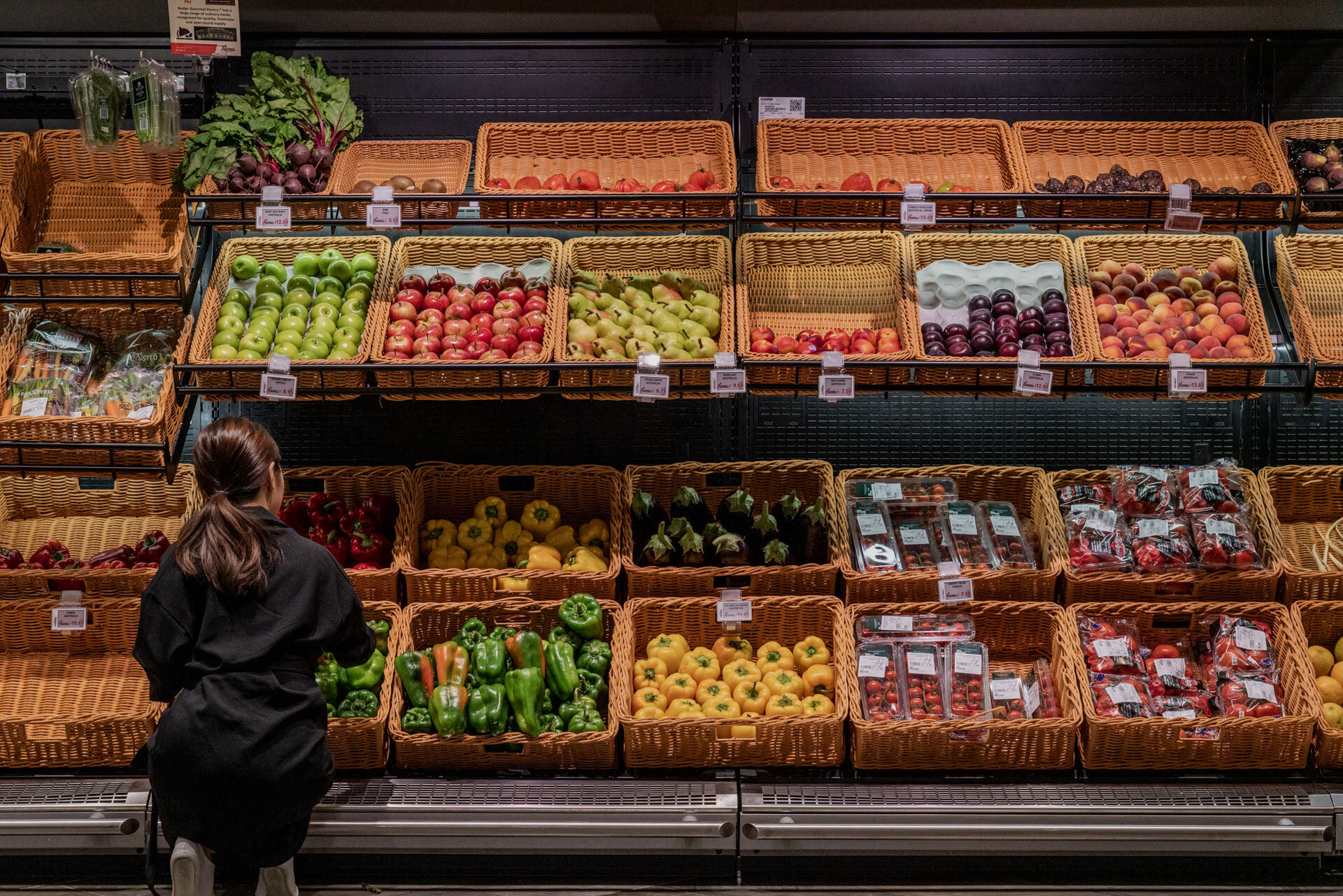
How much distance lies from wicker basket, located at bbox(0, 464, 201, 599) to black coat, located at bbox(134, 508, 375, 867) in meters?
1.48

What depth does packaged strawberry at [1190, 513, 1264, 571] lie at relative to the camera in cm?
369

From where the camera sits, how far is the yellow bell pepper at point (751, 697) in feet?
11.6

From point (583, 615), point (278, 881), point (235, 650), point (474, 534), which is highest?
point (474, 534)

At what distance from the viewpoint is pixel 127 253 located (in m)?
3.75

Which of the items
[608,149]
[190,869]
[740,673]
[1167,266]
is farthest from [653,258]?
[190,869]

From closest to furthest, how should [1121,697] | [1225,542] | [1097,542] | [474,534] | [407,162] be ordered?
[1121,697], [1225,542], [1097,542], [474,534], [407,162]

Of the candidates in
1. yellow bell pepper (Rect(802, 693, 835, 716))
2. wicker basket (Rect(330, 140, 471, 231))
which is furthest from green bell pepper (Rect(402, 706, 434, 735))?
wicker basket (Rect(330, 140, 471, 231))

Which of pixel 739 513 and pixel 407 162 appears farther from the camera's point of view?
pixel 407 162

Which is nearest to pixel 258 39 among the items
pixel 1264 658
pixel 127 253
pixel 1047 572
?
pixel 127 253

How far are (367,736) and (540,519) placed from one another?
3.35 ft

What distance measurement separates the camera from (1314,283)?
4109mm

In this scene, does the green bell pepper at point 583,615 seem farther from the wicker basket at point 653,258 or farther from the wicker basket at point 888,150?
the wicker basket at point 888,150

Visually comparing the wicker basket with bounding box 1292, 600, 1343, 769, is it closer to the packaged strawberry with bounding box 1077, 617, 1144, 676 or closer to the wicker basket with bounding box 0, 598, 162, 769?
the packaged strawberry with bounding box 1077, 617, 1144, 676

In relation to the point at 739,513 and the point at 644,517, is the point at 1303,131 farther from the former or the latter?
the point at 644,517
